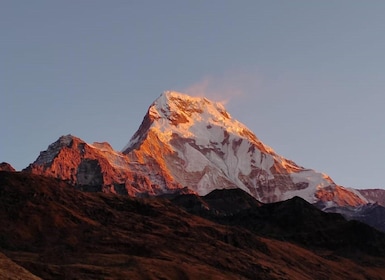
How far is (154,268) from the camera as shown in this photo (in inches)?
5305

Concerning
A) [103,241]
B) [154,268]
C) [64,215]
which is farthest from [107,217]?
[154,268]

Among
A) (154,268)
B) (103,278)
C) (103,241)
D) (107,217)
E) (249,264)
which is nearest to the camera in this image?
(103,278)

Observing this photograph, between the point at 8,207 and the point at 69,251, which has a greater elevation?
the point at 8,207

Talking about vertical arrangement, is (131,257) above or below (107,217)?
below

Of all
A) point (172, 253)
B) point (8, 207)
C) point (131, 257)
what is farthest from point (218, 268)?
point (8, 207)

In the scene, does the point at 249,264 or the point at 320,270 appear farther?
the point at 320,270

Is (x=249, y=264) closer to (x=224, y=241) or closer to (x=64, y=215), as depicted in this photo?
(x=224, y=241)

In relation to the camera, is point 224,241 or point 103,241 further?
point 224,241

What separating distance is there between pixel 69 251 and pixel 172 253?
26.2 m

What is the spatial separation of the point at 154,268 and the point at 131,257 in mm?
10042

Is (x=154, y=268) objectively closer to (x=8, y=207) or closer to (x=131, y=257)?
(x=131, y=257)

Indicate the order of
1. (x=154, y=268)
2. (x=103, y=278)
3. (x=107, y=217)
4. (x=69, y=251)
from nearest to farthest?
(x=103, y=278) < (x=154, y=268) < (x=69, y=251) < (x=107, y=217)

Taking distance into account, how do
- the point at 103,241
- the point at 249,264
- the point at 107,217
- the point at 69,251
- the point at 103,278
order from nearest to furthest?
the point at 103,278, the point at 69,251, the point at 103,241, the point at 249,264, the point at 107,217

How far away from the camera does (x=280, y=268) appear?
181250 millimetres
